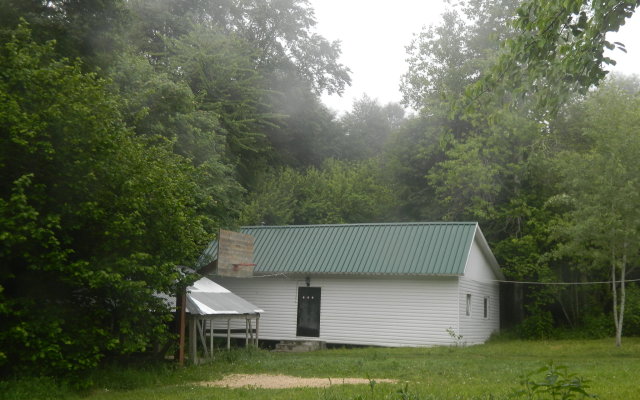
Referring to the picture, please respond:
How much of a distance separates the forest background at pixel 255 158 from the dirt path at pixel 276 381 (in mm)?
1661

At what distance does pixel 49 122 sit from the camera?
10.8m

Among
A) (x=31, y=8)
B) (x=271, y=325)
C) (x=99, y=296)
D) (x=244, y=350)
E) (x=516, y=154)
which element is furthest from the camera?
(x=516, y=154)

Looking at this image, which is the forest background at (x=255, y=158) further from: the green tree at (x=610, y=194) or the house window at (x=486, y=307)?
the house window at (x=486, y=307)

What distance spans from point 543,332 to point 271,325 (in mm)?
11162

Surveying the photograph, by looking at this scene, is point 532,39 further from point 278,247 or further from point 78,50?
point 278,247

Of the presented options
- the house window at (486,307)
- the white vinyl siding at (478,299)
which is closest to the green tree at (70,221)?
the white vinyl siding at (478,299)

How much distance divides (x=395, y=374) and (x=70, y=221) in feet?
23.5

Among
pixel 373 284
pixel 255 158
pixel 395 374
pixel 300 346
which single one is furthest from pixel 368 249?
pixel 255 158

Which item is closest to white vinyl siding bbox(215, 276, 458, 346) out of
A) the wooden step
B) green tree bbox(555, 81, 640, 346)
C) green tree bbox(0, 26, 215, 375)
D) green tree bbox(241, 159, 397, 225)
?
the wooden step

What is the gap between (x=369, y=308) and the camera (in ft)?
72.9

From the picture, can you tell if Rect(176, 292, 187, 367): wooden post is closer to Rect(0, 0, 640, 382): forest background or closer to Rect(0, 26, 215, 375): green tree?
Rect(0, 0, 640, 382): forest background

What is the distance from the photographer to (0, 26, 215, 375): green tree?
10336 millimetres

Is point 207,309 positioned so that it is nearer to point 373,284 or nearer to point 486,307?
point 373,284

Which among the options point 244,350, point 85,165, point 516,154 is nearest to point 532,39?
point 85,165
